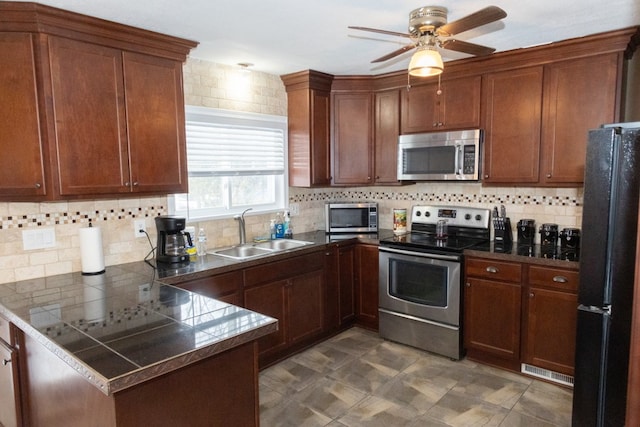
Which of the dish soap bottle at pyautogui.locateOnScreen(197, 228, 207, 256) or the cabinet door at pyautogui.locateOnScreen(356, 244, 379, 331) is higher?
the dish soap bottle at pyautogui.locateOnScreen(197, 228, 207, 256)

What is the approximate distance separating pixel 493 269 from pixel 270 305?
65.6 inches

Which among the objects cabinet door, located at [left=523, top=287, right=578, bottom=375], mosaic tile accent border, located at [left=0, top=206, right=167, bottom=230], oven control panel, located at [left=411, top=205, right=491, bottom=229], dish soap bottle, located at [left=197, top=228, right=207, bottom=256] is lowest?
cabinet door, located at [left=523, top=287, right=578, bottom=375]

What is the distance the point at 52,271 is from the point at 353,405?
6.70 ft

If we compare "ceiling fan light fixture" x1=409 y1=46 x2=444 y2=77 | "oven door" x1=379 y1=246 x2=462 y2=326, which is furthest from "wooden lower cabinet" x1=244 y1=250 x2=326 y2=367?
"ceiling fan light fixture" x1=409 y1=46 x2=444 y2=77

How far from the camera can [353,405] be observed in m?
2.74

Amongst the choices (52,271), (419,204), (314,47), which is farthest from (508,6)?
(52,271)

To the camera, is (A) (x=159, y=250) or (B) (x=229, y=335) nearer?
(B) (x=229, y=335)

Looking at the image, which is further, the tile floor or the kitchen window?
the kitchen window

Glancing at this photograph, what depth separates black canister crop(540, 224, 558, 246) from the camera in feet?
10.8

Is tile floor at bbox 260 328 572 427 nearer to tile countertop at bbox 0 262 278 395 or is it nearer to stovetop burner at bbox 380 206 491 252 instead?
stovetop burner at bbox 380 206 491 252

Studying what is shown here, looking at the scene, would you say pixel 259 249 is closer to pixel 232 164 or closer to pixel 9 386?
pixel 232 164

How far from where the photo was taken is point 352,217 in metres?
4.12

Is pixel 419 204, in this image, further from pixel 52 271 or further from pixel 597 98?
pixel 52 271

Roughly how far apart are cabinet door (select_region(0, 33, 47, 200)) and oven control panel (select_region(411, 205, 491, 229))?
3020 millimetres
